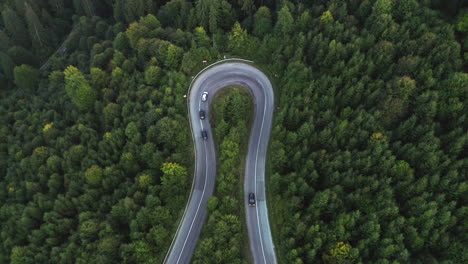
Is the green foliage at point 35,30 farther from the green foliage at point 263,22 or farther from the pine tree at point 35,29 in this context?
the green foliage at point 263,22

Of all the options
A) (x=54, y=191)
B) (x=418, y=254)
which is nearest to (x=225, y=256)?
(x=418, y=254)

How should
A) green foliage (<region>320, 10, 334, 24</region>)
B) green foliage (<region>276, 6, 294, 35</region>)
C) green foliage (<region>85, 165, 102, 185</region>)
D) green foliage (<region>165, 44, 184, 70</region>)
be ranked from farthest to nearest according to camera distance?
1. green foliage (<region>165, 44, 184, 70</region>)
2. green foliage (<region>276, 6, 294, 35</region>)
3. green foliage (<region>320, 10, 334, 24</region>)
4. green foliage (<region>85, 165, 102, 185</region>)

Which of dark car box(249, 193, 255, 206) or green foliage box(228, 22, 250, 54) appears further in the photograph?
green foliage box(228, 22, 250, 54)

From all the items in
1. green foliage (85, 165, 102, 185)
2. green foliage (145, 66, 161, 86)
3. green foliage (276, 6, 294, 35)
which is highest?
green foliage (276, 6, 294, 35)

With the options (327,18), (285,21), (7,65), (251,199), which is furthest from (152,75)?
(7,65)

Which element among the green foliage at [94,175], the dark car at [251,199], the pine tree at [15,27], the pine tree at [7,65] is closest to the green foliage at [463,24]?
the dark car at [251,199]

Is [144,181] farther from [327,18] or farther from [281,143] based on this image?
[327,18]

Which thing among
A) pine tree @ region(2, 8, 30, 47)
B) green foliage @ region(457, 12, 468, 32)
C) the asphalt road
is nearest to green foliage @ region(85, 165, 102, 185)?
the asphalt road

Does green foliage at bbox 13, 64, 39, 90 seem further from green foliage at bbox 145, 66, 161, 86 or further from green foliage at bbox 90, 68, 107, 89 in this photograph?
green foliage at bbox 145, 66, 161, 86
